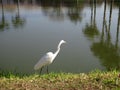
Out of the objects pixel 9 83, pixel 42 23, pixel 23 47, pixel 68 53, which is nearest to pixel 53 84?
pixel 9 83

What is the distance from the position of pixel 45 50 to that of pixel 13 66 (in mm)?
3888

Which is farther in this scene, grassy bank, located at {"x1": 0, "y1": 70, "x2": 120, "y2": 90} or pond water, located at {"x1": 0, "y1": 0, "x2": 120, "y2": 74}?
pond water, located at {"x1": 0, "y1": 0, "x2": 120, "y2": 74}

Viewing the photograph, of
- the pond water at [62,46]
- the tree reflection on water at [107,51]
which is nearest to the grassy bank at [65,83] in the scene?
the pond water at [62,46]

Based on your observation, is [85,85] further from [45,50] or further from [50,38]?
[50,38]

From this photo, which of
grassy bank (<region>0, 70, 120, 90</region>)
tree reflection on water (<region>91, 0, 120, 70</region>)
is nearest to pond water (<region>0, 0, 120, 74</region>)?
tree reflection on water (<region>91, 0, 120, 70</region>)

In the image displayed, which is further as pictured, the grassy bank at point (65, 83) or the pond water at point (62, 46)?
the pond water at point (62, 46)

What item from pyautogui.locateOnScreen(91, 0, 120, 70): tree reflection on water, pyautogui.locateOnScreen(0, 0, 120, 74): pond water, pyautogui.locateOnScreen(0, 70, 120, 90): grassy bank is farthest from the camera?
pyautogui.locateOnScreen(91, 0, 120, 70): tree reflection on water

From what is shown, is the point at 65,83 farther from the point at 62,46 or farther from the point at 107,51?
the point at 107,51

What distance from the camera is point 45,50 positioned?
17.3m

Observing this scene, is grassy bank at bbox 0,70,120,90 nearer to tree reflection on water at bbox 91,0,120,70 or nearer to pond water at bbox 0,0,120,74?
pond water at bbox 0,0,120,74

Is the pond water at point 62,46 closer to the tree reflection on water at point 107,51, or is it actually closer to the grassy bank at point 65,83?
the tree reflection on water at point 107,51

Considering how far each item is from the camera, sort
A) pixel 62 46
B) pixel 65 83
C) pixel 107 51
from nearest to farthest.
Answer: pixel 65 83
pixel 107 51
pixel 62 46

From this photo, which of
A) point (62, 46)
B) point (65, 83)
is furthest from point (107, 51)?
point (65, 83)

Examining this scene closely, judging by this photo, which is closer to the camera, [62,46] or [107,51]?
[107,51]
